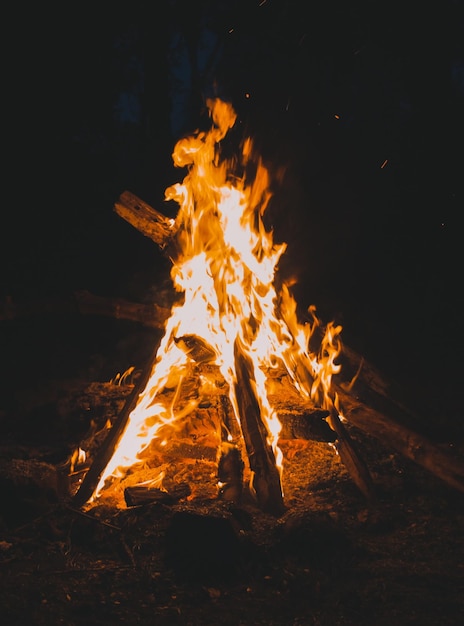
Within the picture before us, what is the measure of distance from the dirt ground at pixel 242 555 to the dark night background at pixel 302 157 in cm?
429

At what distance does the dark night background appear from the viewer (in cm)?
1041

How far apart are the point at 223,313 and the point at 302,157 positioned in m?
7.87

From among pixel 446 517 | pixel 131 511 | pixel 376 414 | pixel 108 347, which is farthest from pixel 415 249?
pixel 131 511

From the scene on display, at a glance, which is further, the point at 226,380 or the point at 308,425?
the point at 226,380

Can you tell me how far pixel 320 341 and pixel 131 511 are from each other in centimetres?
250

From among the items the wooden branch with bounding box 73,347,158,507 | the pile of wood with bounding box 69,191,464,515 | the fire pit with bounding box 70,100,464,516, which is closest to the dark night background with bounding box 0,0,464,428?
the fire pit with bounding box 70,100,464,516

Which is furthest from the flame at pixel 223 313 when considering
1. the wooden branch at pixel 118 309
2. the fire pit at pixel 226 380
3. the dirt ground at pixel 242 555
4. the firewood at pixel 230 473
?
the wooden branch at pixel 118 309

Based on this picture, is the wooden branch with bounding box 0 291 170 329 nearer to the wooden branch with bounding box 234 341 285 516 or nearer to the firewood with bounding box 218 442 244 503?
the wooden branch with bounding box 234 341 285 516

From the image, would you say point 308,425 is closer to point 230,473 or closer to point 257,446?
point 257,446

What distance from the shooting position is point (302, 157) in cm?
1247

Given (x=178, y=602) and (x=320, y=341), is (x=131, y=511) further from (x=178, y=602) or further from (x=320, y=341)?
(x=320, y=341)

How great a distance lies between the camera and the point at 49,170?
13422 mm

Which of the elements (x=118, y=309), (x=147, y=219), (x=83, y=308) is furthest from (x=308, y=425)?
(x=83, y=308)

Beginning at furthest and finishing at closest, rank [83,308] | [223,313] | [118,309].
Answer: [118,309], [83,308], [223,313]
